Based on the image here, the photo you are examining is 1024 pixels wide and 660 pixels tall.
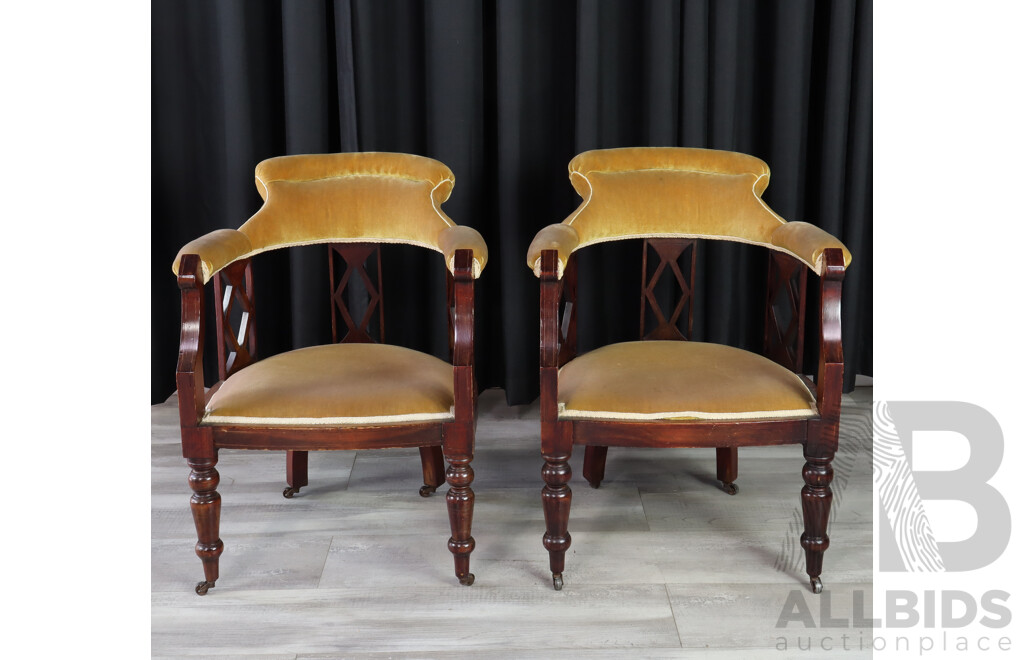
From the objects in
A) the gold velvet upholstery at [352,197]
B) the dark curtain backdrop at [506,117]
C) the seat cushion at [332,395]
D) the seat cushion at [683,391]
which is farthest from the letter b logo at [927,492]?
the gold velvet upholstery at [352,197]

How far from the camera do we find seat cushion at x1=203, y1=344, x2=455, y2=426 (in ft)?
5.60

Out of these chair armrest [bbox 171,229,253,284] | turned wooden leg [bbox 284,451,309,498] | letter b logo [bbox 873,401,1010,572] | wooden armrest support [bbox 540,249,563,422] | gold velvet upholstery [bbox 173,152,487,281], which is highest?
gold velvet upholstery [bbox 173,152,487,281]

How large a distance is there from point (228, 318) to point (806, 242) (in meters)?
1.28

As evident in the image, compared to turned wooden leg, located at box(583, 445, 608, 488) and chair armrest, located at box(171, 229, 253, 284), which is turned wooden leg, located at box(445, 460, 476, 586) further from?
chair armrest, located at box(171, 229, 253, 284)

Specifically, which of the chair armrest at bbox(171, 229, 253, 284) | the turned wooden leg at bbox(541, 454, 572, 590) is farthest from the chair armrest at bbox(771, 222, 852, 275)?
the chair armrest at bbox(171, 229, 253, 284)

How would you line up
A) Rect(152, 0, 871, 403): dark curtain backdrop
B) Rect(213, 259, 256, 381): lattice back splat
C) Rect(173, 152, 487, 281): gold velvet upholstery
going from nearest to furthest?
Rect(213, 259, 256, 381): lattice back splat, Rect(173, 152, 487, 281): gold velvet upholstery, Rect(152, 0, 871, 403): dark curtain backdrop

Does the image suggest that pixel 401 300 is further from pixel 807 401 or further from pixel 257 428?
pixel 807 401

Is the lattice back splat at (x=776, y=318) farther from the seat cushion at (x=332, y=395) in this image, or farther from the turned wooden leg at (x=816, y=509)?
the seat cushion at (x=332, y=395)

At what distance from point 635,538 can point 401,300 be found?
1.16 metres

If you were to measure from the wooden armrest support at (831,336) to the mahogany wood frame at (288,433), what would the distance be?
2.33 ft

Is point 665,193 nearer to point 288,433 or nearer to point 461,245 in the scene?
point 461,245

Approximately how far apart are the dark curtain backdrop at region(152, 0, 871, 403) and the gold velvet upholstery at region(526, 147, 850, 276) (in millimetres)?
451

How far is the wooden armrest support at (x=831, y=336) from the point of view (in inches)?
66.5

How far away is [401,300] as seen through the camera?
2783 mm
